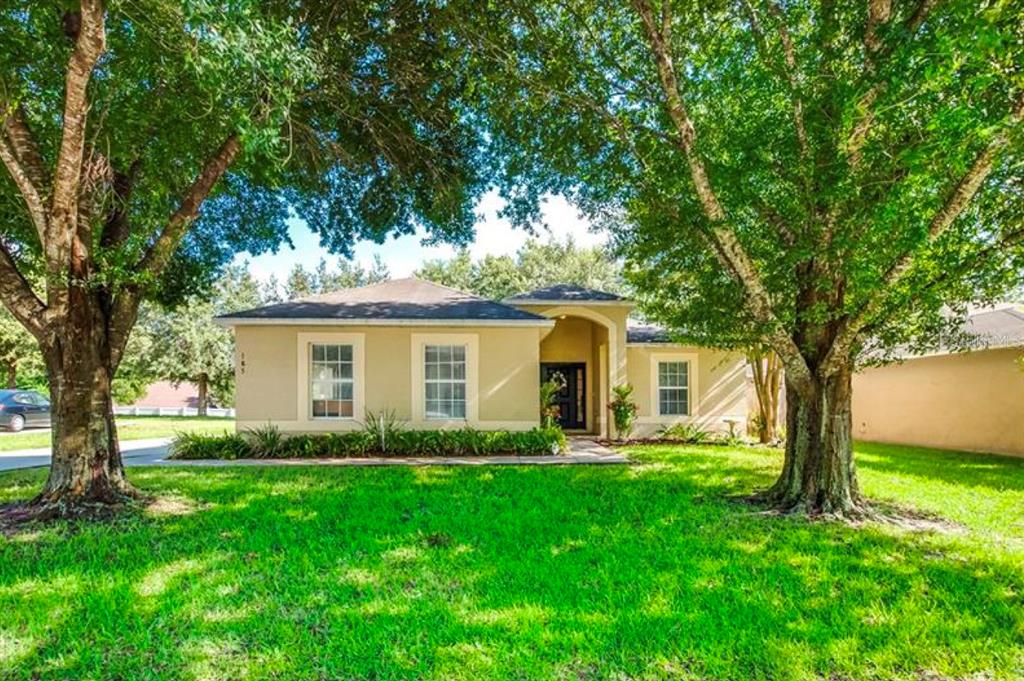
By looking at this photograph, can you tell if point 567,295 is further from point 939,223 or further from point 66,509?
point 66,509

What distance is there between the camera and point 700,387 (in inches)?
620

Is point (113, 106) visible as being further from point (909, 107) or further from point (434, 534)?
point (909, 107)

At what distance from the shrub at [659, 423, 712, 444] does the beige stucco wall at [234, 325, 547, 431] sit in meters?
4.66

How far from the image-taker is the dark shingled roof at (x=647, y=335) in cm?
1573

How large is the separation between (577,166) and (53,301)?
710 cm

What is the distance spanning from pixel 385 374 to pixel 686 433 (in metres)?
8.24

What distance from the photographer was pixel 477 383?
1271 centimetres

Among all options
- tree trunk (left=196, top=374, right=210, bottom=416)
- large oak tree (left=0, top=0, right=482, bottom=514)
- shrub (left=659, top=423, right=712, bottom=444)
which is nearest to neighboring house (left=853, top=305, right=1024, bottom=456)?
shrub (left=659, top=423, right=712, bottom=444)

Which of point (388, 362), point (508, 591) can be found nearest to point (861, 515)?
point (508, 591)

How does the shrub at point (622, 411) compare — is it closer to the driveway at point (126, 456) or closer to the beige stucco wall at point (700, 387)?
the beige stucco wall at point (700, 387)

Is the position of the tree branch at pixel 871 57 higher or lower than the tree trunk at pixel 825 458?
higher

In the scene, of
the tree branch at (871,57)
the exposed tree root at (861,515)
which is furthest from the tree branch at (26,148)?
the exposed tree root at (861,515)

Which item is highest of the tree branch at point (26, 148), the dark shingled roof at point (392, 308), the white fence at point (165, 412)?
the tree branch at point (26, 148)

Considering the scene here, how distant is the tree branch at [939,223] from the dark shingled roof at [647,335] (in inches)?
332
